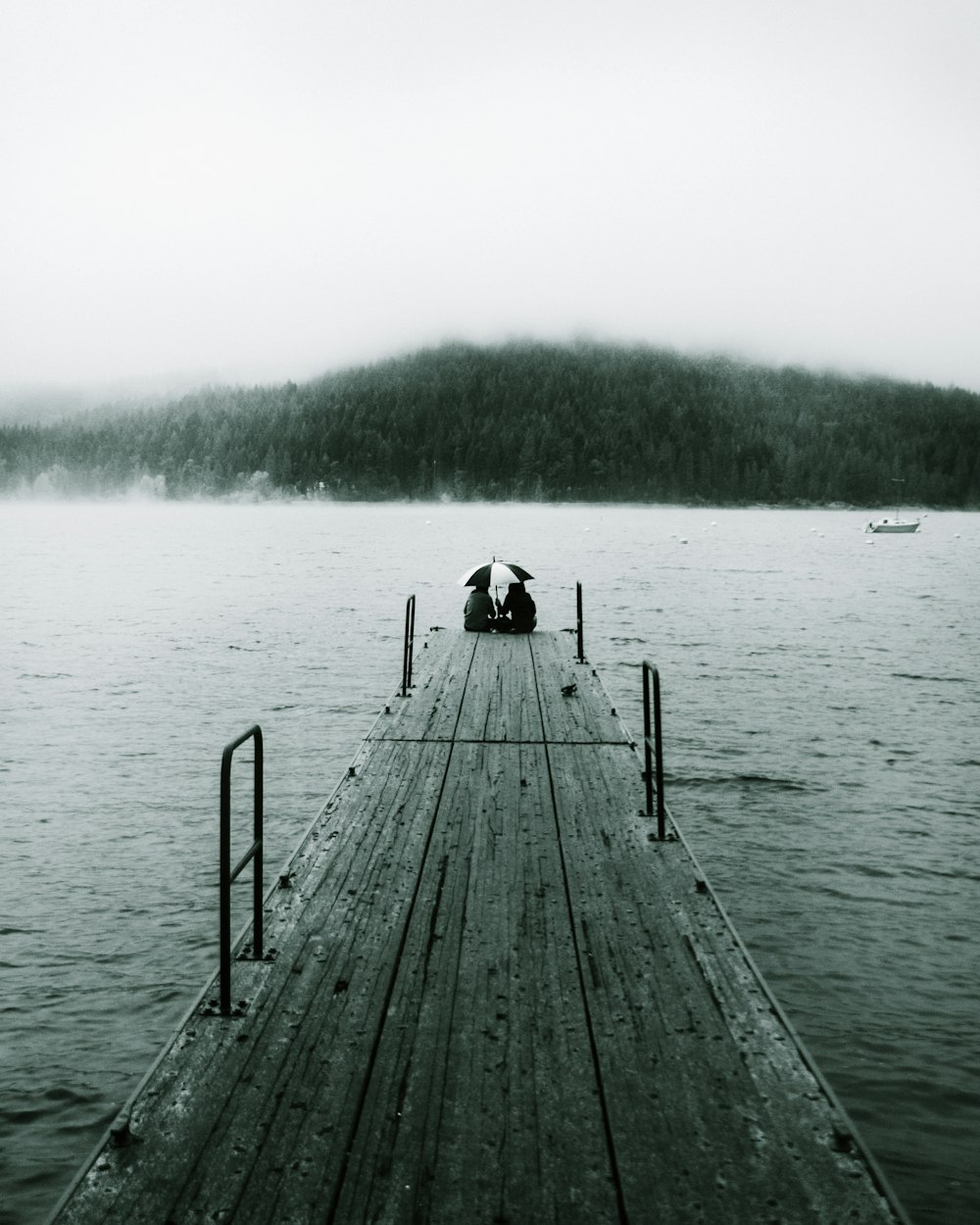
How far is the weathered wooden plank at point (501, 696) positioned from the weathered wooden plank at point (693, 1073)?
4.68 metres

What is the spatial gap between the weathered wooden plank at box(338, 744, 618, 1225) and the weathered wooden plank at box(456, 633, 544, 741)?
14.5 feet

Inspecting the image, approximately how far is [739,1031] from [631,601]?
36.3 meters

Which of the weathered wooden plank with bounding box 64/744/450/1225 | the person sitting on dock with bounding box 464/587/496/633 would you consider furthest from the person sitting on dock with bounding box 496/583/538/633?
the weathered wooden plank with bounding box 64/744/450/1225

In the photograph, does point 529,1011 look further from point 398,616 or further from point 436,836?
→ point 398,616

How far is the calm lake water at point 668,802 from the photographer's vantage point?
21.2ft

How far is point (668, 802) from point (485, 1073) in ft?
27.3

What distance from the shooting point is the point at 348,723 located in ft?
57.7

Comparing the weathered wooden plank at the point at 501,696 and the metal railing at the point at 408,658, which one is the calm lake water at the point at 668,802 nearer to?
the metal railing at the point at 408,658

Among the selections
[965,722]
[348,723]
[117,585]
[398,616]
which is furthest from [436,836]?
[117,585]

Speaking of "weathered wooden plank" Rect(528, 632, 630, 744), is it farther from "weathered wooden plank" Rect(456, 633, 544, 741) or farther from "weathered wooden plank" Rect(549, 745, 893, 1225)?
"weathered wooden plank" Rect(549, 745, 893, 1225)

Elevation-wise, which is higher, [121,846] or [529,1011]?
[529,1011]

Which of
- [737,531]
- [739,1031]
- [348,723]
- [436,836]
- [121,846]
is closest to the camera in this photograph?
[739,1031]

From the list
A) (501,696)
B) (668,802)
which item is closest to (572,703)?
(501,696)

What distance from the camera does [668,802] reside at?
40.9 ft
